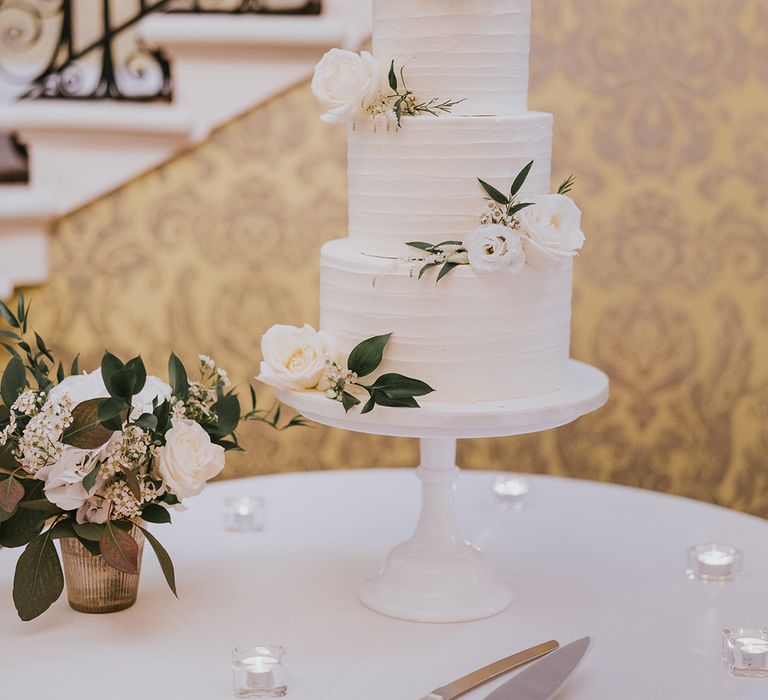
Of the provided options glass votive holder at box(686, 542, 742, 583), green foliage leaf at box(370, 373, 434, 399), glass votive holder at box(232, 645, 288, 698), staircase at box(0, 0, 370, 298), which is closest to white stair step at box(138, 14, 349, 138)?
staircase at box(0, 0, 370, 298)

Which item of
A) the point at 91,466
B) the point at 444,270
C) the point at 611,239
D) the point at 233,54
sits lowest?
the point at 91,466

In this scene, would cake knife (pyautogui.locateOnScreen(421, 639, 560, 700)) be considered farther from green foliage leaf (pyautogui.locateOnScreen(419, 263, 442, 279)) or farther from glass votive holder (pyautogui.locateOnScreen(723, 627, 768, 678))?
green foliage leaf (pyautogui.locateOnScreen(419, 263, 442, 279))

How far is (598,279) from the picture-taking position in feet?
10.00

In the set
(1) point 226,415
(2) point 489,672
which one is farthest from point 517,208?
(2) point 489,672

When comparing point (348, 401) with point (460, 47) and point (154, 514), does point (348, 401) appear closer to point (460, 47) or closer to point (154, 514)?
point (154, 514)

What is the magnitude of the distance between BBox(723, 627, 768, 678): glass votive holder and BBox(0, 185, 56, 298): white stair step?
2.04m

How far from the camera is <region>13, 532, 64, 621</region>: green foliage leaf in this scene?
4.55 feet

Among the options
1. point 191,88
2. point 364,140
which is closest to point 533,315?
point 364,140

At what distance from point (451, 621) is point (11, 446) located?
61 cm

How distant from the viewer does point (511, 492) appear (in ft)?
6.29

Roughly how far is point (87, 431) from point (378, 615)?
1.48 feet

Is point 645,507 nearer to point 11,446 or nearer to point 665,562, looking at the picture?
point 665,562

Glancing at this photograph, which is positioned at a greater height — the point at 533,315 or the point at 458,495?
the point at 533,315

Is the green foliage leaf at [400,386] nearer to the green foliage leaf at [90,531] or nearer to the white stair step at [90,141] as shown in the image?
the green foliage leaf at [90,531]
